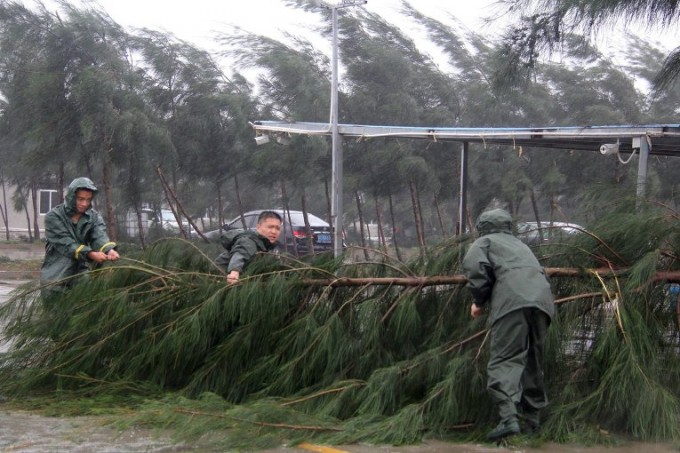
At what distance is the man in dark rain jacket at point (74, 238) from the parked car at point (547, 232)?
3.06 meters

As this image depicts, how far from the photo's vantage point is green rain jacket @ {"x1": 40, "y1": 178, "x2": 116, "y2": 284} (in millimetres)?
6746

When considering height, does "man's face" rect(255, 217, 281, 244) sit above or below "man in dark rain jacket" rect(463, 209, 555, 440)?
above

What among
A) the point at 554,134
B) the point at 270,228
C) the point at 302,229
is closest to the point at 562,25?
the point at 554,134

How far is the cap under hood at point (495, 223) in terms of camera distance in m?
5.36

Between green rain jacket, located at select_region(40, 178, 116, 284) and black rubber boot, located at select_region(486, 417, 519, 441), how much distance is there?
11.2 ft

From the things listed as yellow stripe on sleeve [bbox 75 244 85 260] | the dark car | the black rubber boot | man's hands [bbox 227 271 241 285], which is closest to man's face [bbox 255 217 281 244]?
man's hands [bbox 227 271 241 285]

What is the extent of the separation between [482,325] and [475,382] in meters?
0.47

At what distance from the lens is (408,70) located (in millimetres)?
18688

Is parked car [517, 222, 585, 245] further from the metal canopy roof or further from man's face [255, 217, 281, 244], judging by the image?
the metal canopy roof

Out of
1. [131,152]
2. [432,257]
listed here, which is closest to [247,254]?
[432,257]

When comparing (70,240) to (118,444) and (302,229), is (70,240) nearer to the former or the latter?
(118,444)

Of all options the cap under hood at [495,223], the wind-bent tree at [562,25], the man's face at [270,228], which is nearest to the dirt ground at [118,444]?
the cap under hood at [495,223]

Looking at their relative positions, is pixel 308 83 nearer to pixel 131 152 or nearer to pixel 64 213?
pixel 131 152

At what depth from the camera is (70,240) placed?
22.1ft
